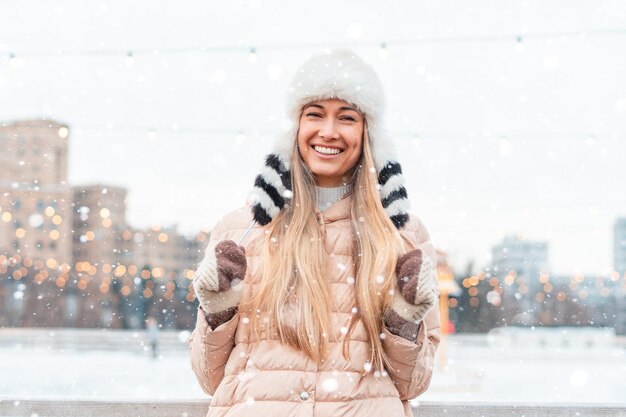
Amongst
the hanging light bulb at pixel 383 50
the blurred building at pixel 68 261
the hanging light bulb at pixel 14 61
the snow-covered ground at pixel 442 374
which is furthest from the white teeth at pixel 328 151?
the blurred building at pixel 68 261

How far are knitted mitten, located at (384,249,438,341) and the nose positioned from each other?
362 mm

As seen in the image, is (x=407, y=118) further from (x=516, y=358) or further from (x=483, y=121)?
(x=516, y=358)

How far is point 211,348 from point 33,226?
141ft

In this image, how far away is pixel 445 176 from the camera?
1342cm

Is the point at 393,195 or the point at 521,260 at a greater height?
the point at 393,195

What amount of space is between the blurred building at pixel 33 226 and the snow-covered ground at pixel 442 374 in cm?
1477

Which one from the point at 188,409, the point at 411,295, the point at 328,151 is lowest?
the point at 188,409

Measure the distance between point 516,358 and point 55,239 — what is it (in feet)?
103

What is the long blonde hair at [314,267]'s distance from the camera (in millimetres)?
1894

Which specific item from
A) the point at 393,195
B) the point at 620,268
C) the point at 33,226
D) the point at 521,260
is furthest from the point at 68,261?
the point at 393,195

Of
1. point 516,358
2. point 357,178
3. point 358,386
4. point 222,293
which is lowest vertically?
point 516,358

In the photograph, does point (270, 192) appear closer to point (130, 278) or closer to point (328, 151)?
point (328, 151)

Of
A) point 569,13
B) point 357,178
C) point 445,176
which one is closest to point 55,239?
point 445,176

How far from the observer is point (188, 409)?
283cm
